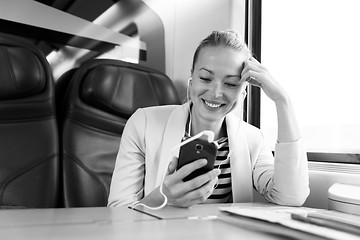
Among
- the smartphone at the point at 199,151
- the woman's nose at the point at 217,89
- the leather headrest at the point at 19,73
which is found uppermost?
the leather headrest at the point at 19,73

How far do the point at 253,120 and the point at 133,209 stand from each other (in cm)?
137

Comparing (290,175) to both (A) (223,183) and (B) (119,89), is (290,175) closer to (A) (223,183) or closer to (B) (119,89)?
(A) (223,183)

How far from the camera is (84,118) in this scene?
6.12 ft

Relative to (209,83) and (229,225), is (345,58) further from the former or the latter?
(229,225)

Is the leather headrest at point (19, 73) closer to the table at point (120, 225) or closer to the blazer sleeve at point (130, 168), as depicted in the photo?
the blazer sleeve at point (130, 168)

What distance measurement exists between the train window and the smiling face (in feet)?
1.83

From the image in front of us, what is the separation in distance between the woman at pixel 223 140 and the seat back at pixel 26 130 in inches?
19.2

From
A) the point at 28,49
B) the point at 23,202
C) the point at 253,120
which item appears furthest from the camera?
the point at 253,120

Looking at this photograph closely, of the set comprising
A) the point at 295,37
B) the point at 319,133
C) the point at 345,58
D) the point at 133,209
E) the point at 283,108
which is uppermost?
the point at 295,37

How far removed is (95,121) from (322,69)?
105 centimetres

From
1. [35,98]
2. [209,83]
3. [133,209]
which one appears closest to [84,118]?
[35,98]

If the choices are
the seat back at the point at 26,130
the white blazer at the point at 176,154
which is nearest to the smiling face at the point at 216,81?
the white blazer at the point at 176,154

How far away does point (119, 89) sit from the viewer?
196 centimetres

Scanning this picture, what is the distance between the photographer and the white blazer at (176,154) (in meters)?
1.34
